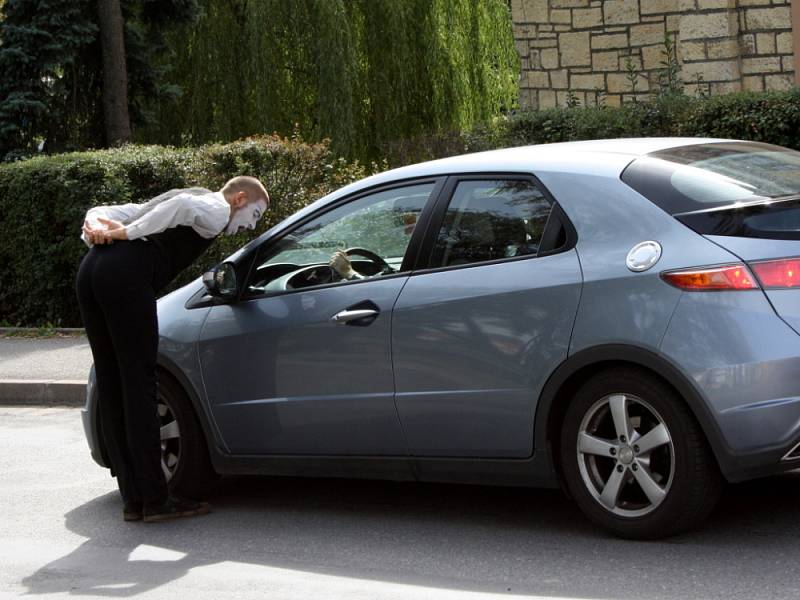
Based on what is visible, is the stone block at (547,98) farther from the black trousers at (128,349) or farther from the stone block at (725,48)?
the black trousers at (128,349)

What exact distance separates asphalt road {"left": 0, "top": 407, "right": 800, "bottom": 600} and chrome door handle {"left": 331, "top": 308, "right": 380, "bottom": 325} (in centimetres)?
94

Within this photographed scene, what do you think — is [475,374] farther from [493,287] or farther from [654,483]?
[654,483]

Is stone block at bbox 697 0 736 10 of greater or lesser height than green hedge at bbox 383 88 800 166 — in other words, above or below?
above

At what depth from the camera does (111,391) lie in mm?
6754

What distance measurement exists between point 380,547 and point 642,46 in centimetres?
1393

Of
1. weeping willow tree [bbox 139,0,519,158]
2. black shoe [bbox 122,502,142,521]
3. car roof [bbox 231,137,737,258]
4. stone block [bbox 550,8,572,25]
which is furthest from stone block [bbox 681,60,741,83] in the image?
black shoe [bbox 122,502,142,521]

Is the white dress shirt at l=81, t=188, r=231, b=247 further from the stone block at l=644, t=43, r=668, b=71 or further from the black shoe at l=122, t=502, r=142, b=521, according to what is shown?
the stone block at l=644, t=43, r=668, b=71

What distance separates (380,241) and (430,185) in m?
0.34

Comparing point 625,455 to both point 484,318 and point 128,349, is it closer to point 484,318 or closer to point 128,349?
point 484,318

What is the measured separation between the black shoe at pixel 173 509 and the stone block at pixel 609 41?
43.8ft

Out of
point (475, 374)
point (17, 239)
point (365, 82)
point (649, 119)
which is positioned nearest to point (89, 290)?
point (475, 374)

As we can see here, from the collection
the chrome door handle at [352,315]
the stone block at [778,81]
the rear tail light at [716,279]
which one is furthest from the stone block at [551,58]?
the rear tail light at [716,279]

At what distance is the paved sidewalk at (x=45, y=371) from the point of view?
11.3m

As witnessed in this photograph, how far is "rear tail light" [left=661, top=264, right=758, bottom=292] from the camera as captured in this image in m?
5.21
